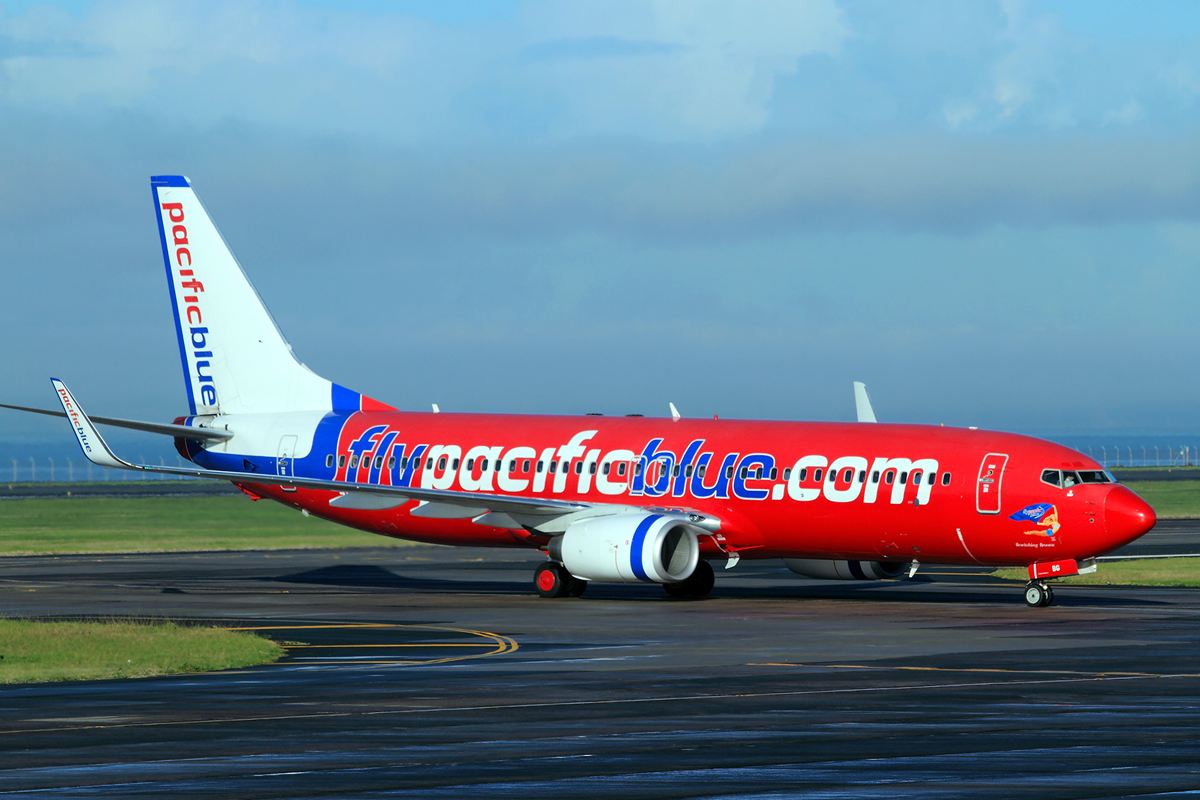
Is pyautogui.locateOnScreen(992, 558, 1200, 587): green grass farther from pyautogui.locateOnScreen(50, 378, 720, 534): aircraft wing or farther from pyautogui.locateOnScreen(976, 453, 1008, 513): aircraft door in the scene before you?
pyautogui.locateOnScreen(50, 378, 720, 534): aircraft wing

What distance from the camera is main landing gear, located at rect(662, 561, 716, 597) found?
46219mm

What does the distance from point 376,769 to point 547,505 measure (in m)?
27.7

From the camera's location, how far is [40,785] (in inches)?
690

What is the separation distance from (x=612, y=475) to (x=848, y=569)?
6596 mm

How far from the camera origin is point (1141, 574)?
5409 centimetres

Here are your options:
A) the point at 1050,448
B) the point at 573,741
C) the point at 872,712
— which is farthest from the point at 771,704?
the point at 1050,448

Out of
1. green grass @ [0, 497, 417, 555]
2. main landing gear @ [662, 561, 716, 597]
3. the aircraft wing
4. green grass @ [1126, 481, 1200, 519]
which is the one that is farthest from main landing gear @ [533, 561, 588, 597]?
green grass @ [1126, 481, 1200, 519]

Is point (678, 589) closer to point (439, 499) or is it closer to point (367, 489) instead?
point (439, 499)

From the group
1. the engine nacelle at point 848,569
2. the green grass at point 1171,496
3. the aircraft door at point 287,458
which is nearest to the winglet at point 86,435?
the aircraft door at point 287,458

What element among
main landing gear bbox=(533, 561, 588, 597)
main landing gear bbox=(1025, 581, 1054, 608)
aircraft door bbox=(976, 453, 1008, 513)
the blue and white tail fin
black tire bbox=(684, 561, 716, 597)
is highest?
the blue and white tail fin

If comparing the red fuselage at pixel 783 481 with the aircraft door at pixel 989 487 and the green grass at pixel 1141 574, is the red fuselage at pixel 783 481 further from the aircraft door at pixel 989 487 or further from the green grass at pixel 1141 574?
the green grass at pixel 1141 574

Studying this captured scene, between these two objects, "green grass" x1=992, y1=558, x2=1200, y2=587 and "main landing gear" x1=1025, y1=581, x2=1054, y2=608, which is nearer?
"main landing gear" x1=1025, y1=581, x2=1054, y2=608

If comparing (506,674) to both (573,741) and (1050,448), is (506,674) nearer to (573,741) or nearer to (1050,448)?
(573,741)

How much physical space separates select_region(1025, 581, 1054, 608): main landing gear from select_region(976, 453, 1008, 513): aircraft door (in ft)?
7.43
